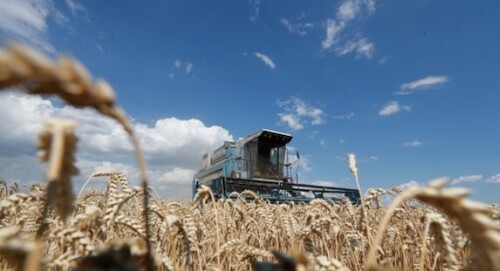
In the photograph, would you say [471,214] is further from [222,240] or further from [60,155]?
[222,240]

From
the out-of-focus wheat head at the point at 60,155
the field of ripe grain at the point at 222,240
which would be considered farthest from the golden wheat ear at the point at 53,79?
the field of ripe grain at the point at 222,240

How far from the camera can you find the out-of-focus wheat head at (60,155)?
44cm

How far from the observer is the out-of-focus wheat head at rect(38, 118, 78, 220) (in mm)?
441

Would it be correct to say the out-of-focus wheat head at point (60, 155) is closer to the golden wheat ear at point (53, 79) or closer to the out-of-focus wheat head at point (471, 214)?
the golden wheat ear at point (53, 79)

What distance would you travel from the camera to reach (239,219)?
12.2 feet

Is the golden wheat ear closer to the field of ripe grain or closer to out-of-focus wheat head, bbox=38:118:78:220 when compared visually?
out-of-focus wheat head, bbox=38:118:78:220

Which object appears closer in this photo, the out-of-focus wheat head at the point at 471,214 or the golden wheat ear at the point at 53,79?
the golden wheat ear at the point at 53,79

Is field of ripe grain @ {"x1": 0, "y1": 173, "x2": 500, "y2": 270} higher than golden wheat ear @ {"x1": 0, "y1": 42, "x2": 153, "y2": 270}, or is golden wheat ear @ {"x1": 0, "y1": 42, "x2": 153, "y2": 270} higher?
golden wheat ear @ {"x1": 0, "y1": 42, "x2": 153, "y2": 270}

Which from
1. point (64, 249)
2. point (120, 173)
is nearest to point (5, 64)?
point (64, 249)

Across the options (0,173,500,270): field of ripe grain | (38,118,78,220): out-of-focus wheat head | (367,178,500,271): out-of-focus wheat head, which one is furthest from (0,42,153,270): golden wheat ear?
(367,178,500,271): out-of-focus wheat head

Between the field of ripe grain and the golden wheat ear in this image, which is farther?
the field of ripe grain

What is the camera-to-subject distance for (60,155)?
44 cm

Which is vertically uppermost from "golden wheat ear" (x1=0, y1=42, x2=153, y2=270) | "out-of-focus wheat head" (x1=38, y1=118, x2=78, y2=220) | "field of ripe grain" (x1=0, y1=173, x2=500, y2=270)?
"golden wheat ear" (x1=0, y1=42, x2=153, y2=270)

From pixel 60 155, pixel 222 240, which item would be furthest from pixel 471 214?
pixel 222 240
